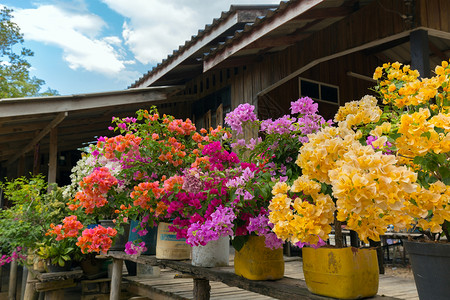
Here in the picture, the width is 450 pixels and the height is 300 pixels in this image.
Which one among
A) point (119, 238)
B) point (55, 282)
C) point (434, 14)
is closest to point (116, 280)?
point (119, 238)

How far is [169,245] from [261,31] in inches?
112

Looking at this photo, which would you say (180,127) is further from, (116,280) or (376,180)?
(376,180)

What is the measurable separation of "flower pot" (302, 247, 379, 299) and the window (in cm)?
573

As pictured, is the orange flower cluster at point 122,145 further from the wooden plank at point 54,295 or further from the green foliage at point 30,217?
the wooden plank at point 54,295

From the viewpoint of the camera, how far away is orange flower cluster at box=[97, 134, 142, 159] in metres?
3.13

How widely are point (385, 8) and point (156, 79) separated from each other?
4.54 metres

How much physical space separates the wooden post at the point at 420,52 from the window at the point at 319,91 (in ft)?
9.78

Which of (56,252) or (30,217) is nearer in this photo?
(56,252)


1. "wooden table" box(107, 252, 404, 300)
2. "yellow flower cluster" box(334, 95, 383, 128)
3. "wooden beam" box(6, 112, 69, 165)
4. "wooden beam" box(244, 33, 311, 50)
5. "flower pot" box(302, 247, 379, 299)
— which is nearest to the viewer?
"flower pot" box(302, 247, 379, 299)

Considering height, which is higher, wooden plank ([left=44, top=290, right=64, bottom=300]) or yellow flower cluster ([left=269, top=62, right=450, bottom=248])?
yellow flower cluster ([left=269, top=62, right=450, bottom=248])

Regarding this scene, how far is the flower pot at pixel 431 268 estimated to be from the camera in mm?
1386

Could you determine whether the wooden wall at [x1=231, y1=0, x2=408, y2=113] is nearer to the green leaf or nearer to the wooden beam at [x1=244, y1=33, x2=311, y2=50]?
the wooden beam at [x1=244, y1=33, x2=311, y2=50]

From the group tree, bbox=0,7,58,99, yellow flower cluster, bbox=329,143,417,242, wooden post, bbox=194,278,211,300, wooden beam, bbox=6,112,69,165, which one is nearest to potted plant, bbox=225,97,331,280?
wooden post, bbox=194,278,211,300

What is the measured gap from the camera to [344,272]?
165cm
